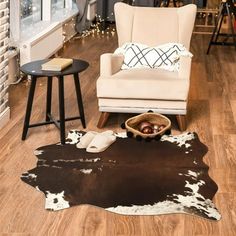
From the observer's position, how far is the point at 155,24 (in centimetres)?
446

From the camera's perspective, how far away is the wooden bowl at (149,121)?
3.70m

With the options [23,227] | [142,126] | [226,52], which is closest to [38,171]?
[23,227]

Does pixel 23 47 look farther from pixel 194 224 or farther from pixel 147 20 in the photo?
pixel 194 224

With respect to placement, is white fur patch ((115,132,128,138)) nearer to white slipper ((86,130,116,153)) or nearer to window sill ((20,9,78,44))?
white slipper ((86,130,116,153))

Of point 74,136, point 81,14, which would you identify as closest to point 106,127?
point 74,136

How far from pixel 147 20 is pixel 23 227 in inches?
101

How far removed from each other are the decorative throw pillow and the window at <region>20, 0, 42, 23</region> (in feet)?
7.00

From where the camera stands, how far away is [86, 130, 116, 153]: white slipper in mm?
3441

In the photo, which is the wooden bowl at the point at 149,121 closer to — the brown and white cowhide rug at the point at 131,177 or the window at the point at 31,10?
the brown and white cowhide rug at the point at 131,177

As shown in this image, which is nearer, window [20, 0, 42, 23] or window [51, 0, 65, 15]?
window [20, 0, 42, 23]

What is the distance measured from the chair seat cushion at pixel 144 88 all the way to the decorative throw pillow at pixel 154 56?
0.38 meters

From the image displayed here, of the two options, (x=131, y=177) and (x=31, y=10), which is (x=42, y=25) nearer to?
(x=31, y=10)

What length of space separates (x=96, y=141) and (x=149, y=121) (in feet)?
1.83

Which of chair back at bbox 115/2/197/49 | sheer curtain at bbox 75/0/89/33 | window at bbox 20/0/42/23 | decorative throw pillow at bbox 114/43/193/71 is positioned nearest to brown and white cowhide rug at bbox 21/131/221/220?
decorative throw pillow at bbox 114/43/193/71
